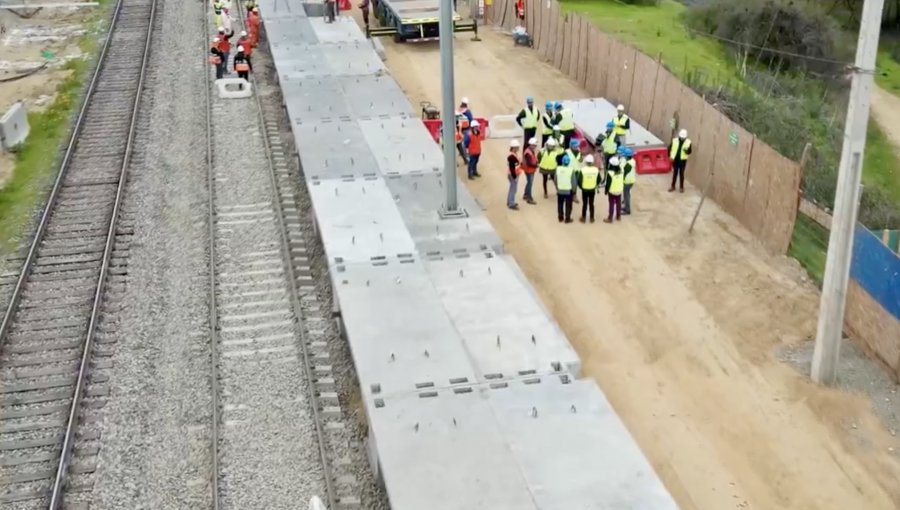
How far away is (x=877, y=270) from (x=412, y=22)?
2088cm

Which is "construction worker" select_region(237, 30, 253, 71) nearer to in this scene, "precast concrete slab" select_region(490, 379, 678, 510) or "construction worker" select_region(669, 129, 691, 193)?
"construction worker" select_region(669, 129, 691, 193)

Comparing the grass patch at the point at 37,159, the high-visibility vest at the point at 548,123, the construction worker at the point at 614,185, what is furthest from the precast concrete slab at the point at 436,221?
the grass patch at the point at 37,159

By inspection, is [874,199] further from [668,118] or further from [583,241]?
[583,241]

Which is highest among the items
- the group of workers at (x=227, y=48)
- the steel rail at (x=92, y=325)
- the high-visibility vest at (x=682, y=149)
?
the group of workers at (x=227, y=48)

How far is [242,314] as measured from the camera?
15609mm

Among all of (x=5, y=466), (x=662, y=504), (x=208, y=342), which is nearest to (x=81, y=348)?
(x=208, y=342)

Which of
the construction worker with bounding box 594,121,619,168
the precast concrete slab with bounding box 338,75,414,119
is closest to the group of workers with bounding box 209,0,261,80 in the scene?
the precast concrete slab with bounding box 338,75,414,119

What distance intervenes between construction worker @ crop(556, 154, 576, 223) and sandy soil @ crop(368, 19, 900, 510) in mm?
235

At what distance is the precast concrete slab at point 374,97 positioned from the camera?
905 inches

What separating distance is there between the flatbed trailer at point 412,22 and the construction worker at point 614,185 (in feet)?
45.5

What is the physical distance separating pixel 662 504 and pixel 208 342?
7327 millimetres

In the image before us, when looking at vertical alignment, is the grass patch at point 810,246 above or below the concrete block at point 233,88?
below

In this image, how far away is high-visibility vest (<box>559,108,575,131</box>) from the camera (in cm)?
2220

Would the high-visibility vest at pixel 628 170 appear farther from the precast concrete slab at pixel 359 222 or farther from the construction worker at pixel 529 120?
the precast concrete slab at pixel 359 222
